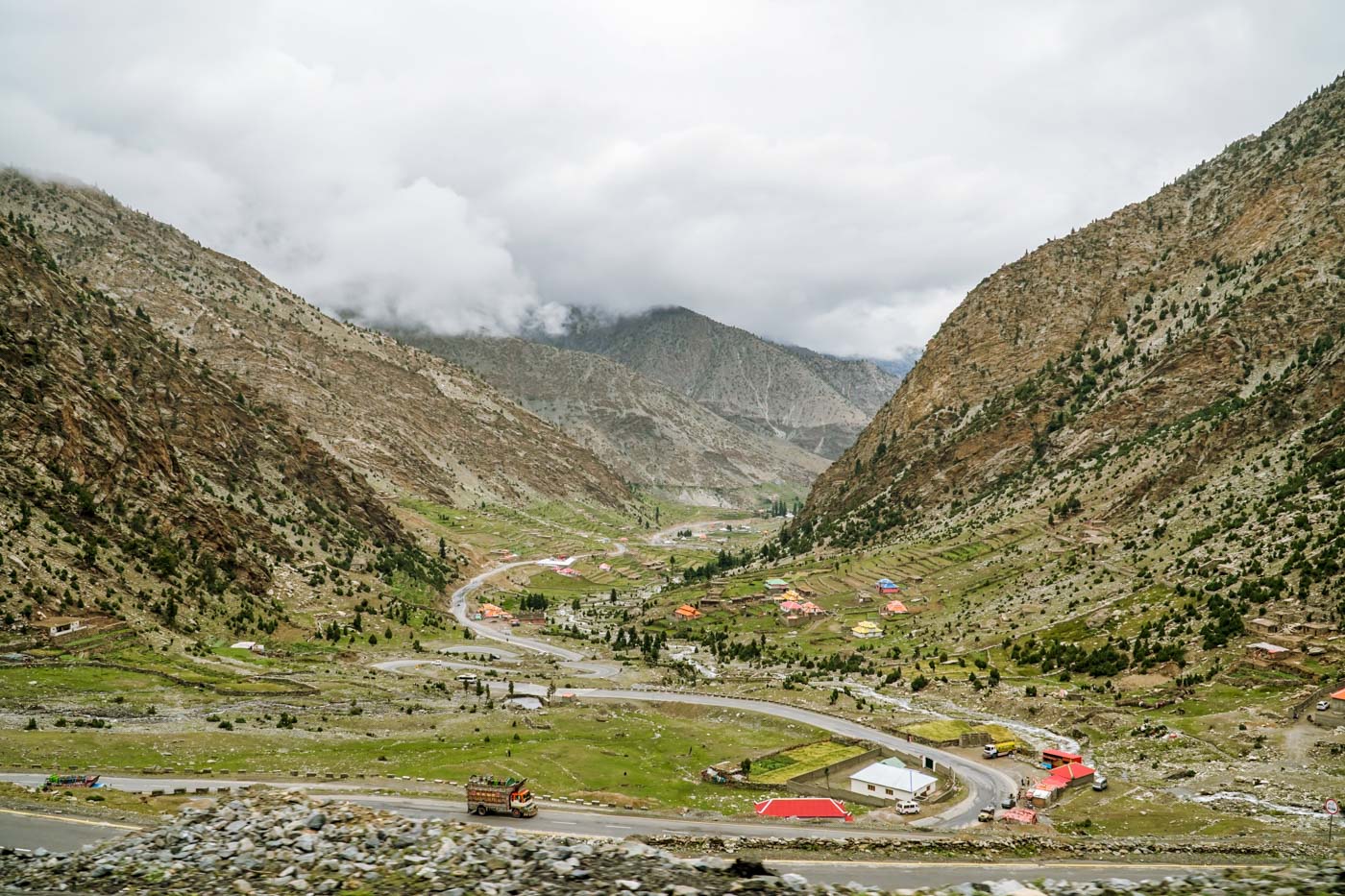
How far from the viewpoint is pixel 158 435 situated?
280 ft

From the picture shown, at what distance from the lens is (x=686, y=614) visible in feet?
386

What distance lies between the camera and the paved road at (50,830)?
69.7ft

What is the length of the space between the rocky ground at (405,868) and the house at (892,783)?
33.6m

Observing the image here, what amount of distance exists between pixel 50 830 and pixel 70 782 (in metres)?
11.0

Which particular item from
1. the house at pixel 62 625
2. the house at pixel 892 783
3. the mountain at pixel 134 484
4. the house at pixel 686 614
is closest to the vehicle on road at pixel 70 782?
the house at pixel 62 625

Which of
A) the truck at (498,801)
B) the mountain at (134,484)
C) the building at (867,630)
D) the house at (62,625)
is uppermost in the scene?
the mountain at (134,484)

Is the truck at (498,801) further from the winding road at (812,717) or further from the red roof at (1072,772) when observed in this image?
the red roof at (1072,772)

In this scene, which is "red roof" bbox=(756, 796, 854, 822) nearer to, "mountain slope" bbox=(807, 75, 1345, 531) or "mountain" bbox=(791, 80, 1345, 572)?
"mountain" bbox=(791, 80, 1345, 572)

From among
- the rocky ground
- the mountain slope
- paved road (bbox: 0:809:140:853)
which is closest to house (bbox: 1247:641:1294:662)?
the mountain slope

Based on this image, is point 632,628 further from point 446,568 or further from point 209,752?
point 209,752

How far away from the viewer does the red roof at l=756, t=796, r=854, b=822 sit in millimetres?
38594

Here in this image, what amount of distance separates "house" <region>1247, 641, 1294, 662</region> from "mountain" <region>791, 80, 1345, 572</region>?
7269 millimetres

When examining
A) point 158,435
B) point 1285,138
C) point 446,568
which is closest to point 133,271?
point 446,568

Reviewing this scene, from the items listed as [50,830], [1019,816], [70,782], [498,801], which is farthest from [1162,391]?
[50,830]
